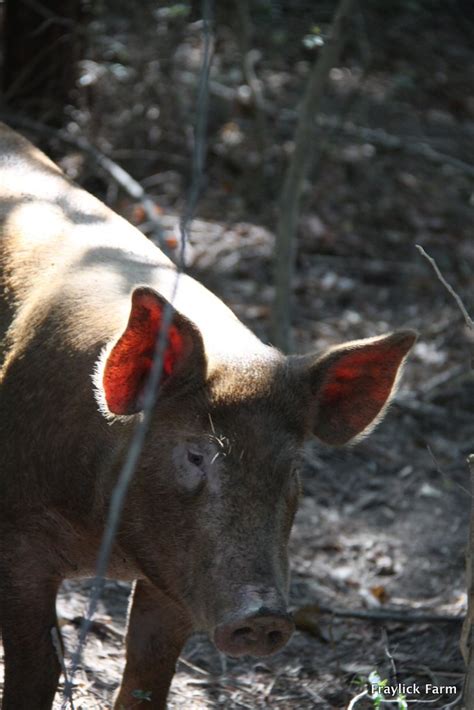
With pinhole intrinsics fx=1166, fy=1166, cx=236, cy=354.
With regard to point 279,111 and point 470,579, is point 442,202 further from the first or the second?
point 470,579

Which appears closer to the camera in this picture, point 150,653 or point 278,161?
point 150,653

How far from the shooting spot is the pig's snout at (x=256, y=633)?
10.1ft

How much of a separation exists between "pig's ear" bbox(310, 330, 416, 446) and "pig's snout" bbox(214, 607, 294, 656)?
2.93 feet

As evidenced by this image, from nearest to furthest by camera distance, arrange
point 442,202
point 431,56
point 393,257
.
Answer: point 393,257, point 442,202, point 431,56

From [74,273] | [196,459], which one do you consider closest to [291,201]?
[74,273]

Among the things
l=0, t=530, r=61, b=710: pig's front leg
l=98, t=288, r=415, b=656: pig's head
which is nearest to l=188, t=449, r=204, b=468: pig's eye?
l=98, t=288, r=415, b=656: pig's head

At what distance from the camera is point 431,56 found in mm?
12188

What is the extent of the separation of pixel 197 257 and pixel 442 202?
3070 mm

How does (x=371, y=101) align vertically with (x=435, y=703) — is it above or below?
below

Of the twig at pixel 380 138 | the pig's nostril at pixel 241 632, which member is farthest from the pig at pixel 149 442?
the twig at pixel 380 138

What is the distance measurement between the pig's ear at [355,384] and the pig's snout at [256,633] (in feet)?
2.93

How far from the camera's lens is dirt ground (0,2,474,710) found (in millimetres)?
4828

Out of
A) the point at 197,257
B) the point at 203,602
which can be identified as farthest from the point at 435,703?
the point at 197,257

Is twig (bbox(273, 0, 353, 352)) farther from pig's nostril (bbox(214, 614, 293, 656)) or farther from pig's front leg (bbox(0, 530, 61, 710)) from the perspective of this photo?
pig's nostril (bbox(214, 614, 293, 656))
